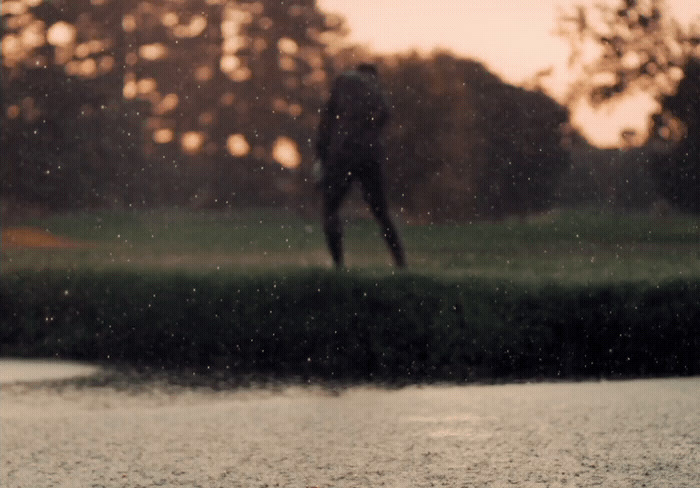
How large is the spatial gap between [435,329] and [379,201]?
265 cm

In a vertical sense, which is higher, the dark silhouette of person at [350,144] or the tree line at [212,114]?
the tree line at [212,114]

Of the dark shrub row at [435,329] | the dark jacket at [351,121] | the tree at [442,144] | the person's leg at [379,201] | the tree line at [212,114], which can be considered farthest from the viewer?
the tree line at [212,114]

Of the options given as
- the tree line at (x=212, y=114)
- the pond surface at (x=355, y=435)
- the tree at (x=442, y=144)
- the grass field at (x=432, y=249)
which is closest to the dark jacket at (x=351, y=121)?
the grass field at (x=432, y=249)

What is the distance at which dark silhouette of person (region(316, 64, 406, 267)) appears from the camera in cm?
1212

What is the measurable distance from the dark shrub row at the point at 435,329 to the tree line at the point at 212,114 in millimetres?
9495

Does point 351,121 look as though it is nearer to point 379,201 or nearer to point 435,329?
point 379,201

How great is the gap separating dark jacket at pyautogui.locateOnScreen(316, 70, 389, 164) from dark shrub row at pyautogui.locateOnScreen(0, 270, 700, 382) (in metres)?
2.09

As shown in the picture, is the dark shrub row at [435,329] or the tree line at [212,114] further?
the tree line at [212,114]

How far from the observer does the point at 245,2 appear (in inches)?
1681

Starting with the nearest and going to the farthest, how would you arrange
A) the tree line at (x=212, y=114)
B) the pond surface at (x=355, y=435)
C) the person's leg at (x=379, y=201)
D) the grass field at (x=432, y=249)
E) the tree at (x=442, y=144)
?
the pond surface at (x=355, y=435) → the grass field at (x=432, y=249) → the person's leg at (x=379, y=201) → the tree at (x=442, y=144) → the tree line at (x=212, y=114)

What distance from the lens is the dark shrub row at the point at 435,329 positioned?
32.2 ft

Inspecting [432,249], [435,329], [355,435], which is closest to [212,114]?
[432,249]

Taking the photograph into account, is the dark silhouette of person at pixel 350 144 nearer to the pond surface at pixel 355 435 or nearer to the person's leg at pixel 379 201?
the person's leg at pixel 379 201

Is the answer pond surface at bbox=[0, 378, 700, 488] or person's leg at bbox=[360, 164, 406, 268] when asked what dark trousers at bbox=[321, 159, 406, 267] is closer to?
person's leg at bbox=[360, 164, 406, 268]
